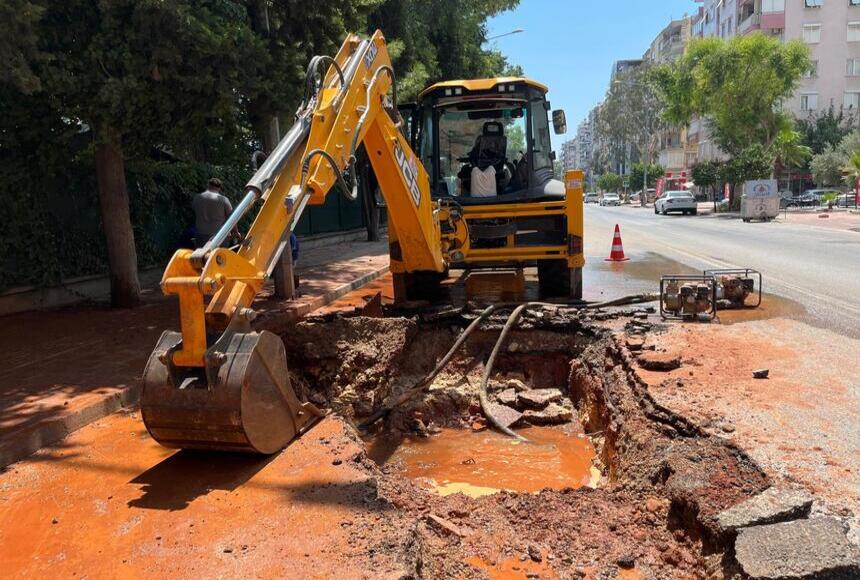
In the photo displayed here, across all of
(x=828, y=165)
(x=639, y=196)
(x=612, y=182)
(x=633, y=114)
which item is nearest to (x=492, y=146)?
(x=828, y=165)

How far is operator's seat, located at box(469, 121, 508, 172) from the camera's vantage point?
838 centimetres

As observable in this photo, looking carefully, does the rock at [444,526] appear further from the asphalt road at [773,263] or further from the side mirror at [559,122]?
the side mirror at [559,122]

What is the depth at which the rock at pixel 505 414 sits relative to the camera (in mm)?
5911

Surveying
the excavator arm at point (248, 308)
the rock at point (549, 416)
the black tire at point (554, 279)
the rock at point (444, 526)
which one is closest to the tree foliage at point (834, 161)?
the black tire at point (554, 279)

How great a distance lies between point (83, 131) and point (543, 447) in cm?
744

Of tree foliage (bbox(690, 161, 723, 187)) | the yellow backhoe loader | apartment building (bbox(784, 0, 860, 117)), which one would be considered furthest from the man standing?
apartment building (bbox(784, 0, 860, 117))

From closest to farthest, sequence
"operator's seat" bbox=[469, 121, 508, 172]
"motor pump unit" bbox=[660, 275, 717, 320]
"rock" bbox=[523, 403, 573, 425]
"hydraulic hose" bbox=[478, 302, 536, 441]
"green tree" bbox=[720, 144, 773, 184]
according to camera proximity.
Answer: "hydraulic hose" bbox=[478, 302, 536, 441]
"rock" bbox=[523, 403, 573, 425]
"motor pump unit" bbox=[660, 275, 717, 320]
"operator's seat" bbox=[469, 121, 508, 172]
"green tree" bbox=[720, 144, 773, 184]

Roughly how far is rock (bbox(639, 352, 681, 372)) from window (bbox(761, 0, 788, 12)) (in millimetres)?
54864

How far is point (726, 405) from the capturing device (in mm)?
4566

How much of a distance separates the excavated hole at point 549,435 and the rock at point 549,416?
0.22 ft

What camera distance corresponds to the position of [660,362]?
219 inches

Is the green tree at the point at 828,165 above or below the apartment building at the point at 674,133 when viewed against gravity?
below

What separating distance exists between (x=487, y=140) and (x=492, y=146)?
0.35ft

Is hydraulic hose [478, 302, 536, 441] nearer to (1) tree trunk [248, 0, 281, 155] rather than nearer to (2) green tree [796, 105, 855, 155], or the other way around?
(1) tree trunk [248, 0, 281, 155]
